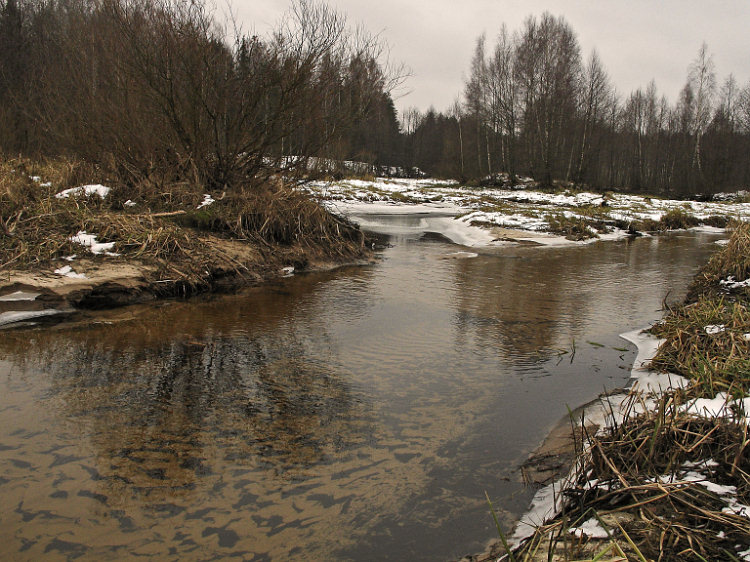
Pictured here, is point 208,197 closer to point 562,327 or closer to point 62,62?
point 62,62

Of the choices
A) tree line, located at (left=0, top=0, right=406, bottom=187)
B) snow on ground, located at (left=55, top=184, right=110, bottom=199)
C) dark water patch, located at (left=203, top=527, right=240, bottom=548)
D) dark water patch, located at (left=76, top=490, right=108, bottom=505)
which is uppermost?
tree line, located at (left=0, top=0, right=406, bottom=187)

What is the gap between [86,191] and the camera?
28.1 ft

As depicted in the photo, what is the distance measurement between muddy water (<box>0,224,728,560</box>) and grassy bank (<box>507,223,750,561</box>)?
464 millimetres

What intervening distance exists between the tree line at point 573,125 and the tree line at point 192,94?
81.1 ft

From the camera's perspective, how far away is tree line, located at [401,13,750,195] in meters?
32.4

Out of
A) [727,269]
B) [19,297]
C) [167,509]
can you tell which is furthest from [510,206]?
[167,509]

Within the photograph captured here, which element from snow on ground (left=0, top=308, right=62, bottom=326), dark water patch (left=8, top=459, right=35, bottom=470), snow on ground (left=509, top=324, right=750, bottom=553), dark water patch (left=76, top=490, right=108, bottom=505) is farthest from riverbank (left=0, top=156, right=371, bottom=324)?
snow on ground (left=509, top=324, right=750, bottom=553)

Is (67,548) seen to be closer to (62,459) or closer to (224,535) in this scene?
(224,535)

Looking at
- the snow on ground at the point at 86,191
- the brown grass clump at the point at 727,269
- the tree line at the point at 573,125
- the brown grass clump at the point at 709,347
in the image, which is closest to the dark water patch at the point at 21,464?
the brown grass clump at the point at 709,347

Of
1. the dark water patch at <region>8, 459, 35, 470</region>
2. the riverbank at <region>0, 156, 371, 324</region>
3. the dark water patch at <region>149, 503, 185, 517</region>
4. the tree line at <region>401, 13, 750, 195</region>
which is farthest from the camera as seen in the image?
the tree line at <region>401, 13, 750, 195</region>

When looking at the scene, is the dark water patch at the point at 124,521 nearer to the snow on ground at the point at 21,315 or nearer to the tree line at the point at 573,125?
the snow on ground at the point at 21,315

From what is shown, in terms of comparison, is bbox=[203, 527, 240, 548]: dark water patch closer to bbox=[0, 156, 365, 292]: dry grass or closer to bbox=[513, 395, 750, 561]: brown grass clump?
bbox=[513, 395, 750, 561]: brown grass clump

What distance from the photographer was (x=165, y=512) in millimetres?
2562

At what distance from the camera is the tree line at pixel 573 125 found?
32375mm
